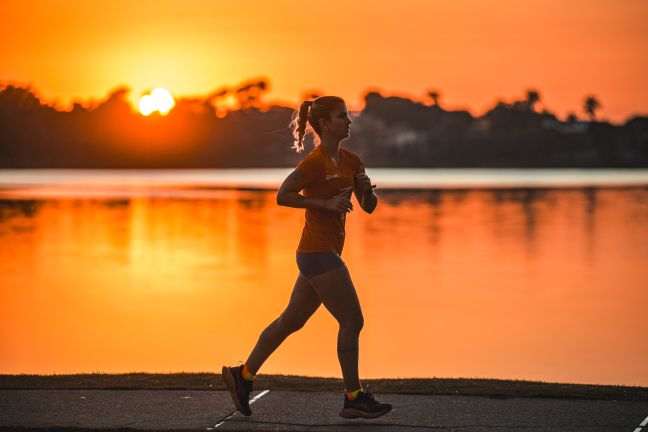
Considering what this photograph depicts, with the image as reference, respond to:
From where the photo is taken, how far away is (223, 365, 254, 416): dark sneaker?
6.52 meters

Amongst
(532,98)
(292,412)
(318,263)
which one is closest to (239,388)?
(292,412)

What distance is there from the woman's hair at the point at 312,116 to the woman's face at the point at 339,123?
1.0 inches

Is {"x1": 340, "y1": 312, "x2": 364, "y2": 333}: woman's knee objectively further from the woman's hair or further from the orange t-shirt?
the woman's hair

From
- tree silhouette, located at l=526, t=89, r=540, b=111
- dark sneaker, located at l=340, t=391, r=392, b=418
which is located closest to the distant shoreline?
dark sneaker, located at l=340, t=391, r=392, b=418

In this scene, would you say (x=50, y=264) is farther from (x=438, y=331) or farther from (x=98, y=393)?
(x=98, y=393)

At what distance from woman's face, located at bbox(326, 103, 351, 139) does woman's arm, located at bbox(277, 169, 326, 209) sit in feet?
1.06

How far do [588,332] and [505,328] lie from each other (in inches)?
45.4

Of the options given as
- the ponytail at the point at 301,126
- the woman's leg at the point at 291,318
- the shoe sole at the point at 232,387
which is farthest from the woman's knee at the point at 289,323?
the ponytail at the point at 301,126

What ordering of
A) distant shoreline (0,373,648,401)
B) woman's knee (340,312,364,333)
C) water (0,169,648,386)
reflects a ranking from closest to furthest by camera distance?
1. woman's knee (340,312,364,333)
2. distant shoreline (0,373,648,401)
3. water (0,169,648,386)

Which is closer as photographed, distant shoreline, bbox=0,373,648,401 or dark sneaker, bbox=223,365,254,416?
dark sneaker, bbox=223,365,254,416

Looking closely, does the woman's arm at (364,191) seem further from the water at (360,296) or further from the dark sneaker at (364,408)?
the water at (360,296)

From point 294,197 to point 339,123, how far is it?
0.50 meters

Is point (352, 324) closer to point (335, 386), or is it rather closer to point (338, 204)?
point (338, 204)

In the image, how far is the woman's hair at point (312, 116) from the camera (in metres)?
6.40
